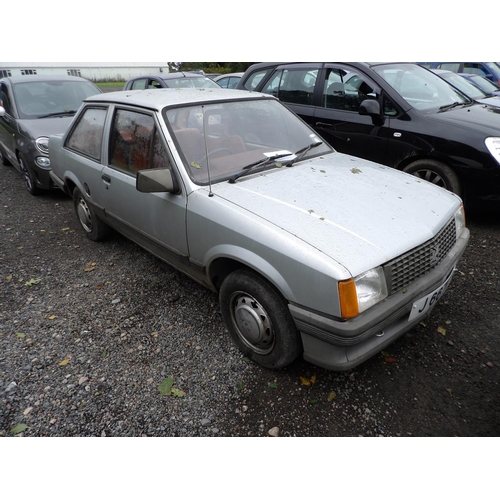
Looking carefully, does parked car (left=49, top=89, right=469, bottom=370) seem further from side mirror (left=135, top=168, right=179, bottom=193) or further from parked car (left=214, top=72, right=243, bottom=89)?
parked car (left=214, top=72, right=243, bottom=89)

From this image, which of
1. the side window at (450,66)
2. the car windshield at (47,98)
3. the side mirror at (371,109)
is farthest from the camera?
the side window at (450,66)

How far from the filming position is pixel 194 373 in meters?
2.62

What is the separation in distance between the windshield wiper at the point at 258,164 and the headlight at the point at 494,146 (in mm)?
2413

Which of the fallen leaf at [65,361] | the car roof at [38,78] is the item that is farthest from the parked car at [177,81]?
the fallen leaf at [65,361]

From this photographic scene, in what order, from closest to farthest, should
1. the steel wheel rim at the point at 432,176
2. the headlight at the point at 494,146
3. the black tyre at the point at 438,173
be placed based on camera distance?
the headlight at the point at 494,146 < the black tyre at the point at 438,173 < the steel wheel rim at the point at 432,176

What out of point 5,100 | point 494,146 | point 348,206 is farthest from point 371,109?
point 5,100

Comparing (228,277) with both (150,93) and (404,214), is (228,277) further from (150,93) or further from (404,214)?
(150,93)

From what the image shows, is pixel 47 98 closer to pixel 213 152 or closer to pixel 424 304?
pixel 213 152

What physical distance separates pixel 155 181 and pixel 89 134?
1788mm

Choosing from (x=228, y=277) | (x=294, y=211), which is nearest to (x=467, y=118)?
(x=294, y=211)

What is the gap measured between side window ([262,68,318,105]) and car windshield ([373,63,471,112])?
0.92m

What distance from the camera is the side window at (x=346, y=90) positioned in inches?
190

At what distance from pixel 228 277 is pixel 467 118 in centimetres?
375

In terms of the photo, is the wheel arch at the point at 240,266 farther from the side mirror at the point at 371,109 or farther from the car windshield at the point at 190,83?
the car windshield at the point at 190,83
